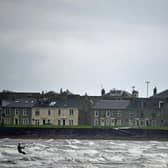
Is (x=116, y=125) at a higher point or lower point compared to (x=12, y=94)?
lower

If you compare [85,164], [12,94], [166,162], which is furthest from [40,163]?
[12,94]

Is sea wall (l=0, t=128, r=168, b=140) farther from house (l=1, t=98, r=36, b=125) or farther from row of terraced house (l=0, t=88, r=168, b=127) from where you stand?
house (l=1, t=98, r=36, b=125)

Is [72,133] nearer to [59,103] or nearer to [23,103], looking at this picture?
[59,103]

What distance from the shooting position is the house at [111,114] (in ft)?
251

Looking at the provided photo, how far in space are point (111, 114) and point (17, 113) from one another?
15.2 m

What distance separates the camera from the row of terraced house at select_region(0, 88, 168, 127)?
76.6 meters

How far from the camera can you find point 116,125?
250 ft

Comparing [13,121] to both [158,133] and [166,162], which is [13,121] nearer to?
[158,133]

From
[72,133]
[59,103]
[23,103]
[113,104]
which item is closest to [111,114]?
[113,104]

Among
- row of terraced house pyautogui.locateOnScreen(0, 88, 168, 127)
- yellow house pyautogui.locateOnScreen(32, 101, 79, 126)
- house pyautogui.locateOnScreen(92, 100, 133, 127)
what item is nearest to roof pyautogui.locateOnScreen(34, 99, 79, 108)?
row of terraced house pyautogui.locateOnScreen(0, 88, 168, 127)

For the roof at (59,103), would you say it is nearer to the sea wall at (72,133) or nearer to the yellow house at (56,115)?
the yellow house at (56,115)

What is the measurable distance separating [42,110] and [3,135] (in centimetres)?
1693

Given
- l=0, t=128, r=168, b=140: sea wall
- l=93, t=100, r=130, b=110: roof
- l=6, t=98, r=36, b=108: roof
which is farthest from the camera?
l=6, t=98, r=36, b=108: roof

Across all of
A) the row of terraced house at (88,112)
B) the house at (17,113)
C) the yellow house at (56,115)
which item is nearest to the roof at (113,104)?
the row of terraced house at (88,112)
